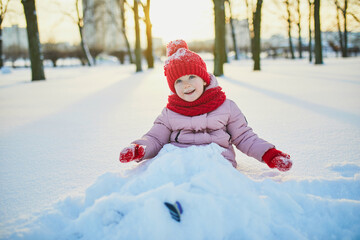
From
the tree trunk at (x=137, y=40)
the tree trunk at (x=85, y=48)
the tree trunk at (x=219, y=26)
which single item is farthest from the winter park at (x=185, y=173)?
the tree trunk at (x=85, y=48)

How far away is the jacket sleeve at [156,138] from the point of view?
1350 mm

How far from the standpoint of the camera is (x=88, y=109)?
3.37 m

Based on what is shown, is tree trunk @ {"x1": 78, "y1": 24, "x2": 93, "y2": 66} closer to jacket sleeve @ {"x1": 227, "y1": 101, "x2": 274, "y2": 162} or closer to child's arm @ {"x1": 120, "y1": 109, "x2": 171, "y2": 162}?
child's arm @ {"x1": 120, "y1": 109, "x2": 171, "y2": 162}

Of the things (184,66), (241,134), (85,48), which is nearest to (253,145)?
(241,134)

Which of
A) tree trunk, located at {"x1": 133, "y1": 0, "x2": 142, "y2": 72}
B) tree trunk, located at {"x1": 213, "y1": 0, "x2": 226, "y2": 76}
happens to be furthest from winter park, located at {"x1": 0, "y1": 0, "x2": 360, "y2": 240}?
tree trunk, located at {"x1": 133, "y1": 0, "x2": 142, "y2": 72}

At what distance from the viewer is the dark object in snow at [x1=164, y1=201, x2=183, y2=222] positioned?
813 mm

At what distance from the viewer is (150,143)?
1372 millimetres

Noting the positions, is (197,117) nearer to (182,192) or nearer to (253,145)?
(253,145)

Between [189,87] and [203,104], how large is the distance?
13 cm

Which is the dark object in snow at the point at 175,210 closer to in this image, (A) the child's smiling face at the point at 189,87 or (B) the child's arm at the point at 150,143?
(B) the child's arm at the point at 150,143

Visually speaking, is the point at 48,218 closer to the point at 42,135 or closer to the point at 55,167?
the point at 55,167

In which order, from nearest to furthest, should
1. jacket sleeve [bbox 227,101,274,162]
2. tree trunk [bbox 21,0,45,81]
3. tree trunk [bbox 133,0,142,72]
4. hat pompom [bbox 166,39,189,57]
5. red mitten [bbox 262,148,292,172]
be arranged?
red mitten [bbox 262,148,292,172], jacket sleeve [bbox 227,101,274,162], hat pompom [bbox 166,39,189,57], tree trunk [bbox 21,0,45,81], tree trunk [bbox 133,0,142,72]

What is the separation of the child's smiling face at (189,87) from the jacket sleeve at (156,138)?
19 centimetres

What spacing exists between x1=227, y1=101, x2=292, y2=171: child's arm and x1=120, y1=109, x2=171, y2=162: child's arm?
1.30 feet
